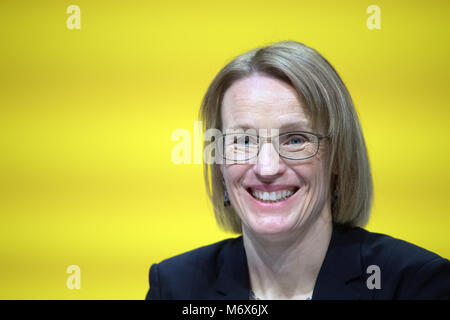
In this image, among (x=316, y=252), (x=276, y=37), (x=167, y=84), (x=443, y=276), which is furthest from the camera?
(x=167, y=84)

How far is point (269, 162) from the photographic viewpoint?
5.09ft

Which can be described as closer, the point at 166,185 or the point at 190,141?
the point at 190,141

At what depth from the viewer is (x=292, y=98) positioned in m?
1.57

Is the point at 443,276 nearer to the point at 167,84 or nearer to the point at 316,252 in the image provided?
the point at 316,252

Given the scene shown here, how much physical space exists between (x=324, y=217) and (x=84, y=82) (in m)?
1.30

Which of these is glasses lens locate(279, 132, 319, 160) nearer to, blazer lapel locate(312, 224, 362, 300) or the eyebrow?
the eyebrow

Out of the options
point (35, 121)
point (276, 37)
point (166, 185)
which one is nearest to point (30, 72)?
point (35, 121)

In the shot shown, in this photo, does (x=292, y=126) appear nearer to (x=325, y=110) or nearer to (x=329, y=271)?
(x=325, y=110)

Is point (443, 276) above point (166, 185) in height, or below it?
below

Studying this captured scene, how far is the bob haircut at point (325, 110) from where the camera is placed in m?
1.58

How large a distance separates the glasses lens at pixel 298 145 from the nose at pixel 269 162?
0.11 ft

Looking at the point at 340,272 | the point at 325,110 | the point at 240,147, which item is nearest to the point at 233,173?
the point at 240,147

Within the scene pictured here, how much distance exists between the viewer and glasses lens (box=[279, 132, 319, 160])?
1.58 m

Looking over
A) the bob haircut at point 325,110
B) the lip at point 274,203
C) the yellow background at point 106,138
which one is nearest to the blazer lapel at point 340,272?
the bob haircut at point 325,110
